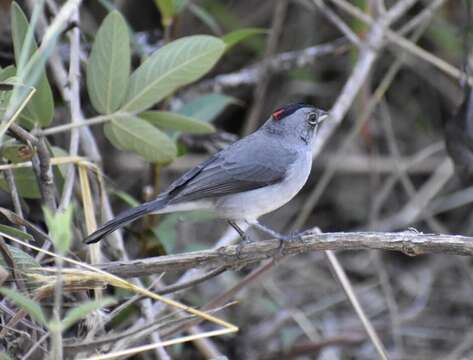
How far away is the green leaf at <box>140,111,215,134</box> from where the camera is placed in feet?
11.6


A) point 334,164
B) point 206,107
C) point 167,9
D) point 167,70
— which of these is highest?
point 334,164

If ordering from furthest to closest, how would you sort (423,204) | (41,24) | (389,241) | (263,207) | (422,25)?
(423,204) → (422,25) → (41,24) → (263,207) → (389,241)

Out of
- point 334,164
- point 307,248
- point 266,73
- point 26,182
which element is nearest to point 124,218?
point 26,182

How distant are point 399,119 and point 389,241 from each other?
3660mm

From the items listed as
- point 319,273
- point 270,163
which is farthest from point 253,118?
point 270,163

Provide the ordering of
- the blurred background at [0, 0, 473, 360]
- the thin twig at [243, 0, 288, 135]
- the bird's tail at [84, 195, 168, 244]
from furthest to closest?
1. the thin twig at [243, 0, 288, 135]
2. the blurred background at [0, 0, 473, 360]
3. the bird's tail at [84, 195, 168, 244]

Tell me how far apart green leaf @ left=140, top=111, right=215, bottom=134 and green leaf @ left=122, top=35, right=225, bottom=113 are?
20 centimetres

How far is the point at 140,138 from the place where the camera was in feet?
11.1

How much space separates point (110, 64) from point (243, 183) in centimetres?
83

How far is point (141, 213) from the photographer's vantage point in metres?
3.29

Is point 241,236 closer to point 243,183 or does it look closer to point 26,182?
point 243,183

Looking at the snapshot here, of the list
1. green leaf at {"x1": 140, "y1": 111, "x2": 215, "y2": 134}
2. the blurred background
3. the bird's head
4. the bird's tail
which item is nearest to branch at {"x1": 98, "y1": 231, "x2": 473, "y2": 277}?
the bird's tail

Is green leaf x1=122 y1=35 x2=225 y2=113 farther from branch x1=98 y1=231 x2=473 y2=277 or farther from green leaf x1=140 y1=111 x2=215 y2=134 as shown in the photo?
branch x1=98 y1=231 x2=473 y2=277

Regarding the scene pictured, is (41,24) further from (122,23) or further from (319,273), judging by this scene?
(319,273)
